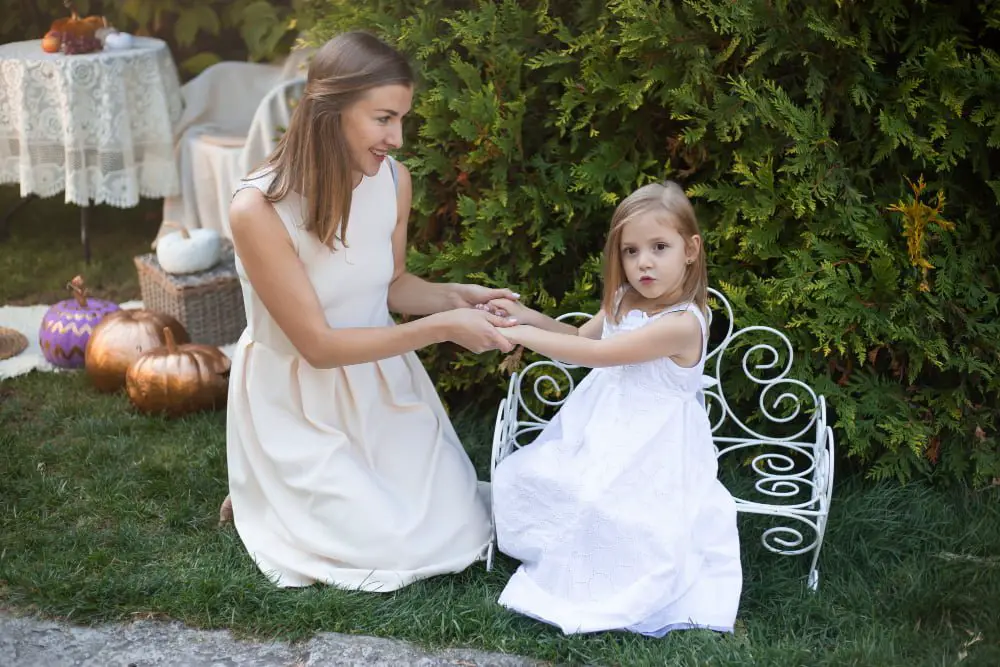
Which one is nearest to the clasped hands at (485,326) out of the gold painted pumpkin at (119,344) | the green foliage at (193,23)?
the gold painted pumpkin at (119,344)

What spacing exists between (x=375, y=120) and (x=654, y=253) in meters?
0.84

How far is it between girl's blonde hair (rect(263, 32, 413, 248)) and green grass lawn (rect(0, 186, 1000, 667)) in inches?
41.4

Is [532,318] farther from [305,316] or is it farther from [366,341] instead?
[305,316]

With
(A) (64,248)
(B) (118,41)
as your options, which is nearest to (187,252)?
(B) (118,41)

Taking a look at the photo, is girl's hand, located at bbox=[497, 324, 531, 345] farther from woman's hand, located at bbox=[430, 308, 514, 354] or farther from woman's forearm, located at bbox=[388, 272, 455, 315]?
woman's forearm, located at bbox=[388, 272, 455, 315]

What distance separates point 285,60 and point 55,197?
6.98ft

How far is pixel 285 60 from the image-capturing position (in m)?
6.98

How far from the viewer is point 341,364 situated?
2.96 m

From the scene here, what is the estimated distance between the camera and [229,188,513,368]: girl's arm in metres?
2.84

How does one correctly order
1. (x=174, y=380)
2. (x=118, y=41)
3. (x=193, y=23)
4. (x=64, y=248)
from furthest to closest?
(x=193, y=23) < (x=64, y=248) < (x=118, y=41) < (x=174, y=380)

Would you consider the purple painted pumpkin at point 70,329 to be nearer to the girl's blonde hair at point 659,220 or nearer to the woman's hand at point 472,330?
the woman's hand at point 472,330

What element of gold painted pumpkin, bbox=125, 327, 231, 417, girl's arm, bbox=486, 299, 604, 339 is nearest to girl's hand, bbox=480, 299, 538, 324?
girl's arm, bbox=486, 299, 604, 339

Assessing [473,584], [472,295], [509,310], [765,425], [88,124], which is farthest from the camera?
[88,124]

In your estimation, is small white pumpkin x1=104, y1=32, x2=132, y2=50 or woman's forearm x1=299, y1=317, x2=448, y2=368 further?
small white pumpkin x1=104, y1=32, x2=132, y2=50
